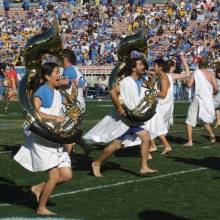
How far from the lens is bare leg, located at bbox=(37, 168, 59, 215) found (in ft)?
30.8

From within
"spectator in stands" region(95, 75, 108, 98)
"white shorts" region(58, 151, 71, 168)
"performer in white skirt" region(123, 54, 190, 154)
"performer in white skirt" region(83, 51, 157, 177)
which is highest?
"white shorts" region(58, 151, 71, 168)

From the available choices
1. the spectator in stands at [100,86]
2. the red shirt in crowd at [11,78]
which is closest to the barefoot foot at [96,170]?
the red shirt in crowd at [11,78]

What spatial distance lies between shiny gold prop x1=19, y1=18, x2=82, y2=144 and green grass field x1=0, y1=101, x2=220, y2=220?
33.0 inches

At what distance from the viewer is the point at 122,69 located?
41.4ft

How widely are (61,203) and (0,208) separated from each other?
722 millimetres

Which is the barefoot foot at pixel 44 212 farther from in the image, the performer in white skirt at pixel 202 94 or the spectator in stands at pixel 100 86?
the spectator in stands at pixel 100 86

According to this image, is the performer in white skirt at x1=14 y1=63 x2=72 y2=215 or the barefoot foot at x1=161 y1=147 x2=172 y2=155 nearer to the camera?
the performer in white skirt at x1=14 y1=63 x2=72 y2=215

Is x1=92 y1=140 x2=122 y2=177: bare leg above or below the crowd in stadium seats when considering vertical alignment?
above

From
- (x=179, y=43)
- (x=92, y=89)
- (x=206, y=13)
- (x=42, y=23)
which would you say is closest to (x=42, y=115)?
(x=92, y=89)

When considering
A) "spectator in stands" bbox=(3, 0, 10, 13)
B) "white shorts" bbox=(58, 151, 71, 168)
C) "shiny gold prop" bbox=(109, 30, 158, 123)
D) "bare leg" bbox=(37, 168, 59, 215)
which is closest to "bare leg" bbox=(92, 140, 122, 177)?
"shiny gold prop" bbox=(109, 30, 158, 123)

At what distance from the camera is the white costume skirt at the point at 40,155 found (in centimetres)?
942

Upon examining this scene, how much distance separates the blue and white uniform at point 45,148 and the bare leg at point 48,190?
85 mm

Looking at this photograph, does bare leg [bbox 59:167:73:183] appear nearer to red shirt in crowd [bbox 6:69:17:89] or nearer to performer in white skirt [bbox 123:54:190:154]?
performer in white skirt [bbox 123:54:190:154]

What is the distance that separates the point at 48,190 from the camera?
30.8ft
